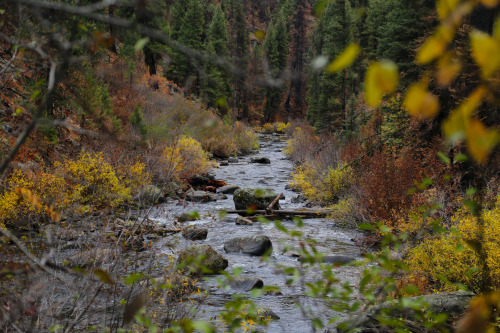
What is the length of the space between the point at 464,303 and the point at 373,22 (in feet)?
132

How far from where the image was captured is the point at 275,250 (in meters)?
9.44

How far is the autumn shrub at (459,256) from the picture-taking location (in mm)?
4918

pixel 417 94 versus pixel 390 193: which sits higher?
pixel 417 94

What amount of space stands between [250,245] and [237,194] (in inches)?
154

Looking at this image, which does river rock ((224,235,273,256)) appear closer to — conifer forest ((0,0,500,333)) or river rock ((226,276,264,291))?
conifer forest ((0,0,500,333))

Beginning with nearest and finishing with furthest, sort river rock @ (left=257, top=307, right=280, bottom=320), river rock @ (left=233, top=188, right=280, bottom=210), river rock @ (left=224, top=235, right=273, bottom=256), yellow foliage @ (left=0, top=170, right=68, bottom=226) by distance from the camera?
river rock @ (left=257, top=307, right=280, bottom=320) < yellow foliage @ (left=0, top=170, right=68, bottom=226) < river rock @ (left=224, top=235, right=273, bottom=256) < river rock @ (left=233, top=188, right=280, bottom=210)

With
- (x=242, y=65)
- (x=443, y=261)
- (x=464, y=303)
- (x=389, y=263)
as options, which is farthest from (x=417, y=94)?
(x=443, y=261)

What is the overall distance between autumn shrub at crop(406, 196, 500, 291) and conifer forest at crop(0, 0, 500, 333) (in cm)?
4

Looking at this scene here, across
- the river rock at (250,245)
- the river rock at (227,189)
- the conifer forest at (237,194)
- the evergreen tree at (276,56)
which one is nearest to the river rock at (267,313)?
the conifer forest at (237,194)

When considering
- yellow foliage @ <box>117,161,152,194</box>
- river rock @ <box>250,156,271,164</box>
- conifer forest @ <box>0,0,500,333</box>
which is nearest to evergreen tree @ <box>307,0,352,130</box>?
river rock @ <box>250,156,271,164</box>

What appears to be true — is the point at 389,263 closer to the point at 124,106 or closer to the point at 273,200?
the point at 273,200

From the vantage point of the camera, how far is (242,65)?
5.98 ft

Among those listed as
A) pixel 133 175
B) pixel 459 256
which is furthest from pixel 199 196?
pixel 459 256

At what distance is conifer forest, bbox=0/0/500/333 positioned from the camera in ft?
5.07
